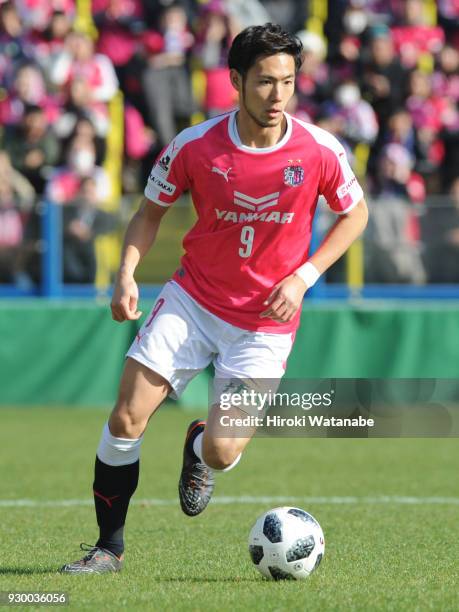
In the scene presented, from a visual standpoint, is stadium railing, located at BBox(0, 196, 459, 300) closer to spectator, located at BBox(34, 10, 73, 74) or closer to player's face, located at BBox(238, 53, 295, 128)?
spectator, located at BBox(34, 10, 73, 74)

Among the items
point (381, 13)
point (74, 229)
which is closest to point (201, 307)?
point (74, 229)

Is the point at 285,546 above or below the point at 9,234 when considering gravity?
above

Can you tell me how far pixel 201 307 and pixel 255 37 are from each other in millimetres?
1261

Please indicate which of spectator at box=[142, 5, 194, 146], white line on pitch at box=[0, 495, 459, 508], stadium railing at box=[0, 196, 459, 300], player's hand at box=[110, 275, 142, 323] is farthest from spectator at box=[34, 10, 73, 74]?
player's hand at box=[110, 275, 142, 323]

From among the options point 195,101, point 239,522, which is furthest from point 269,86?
point 195,101

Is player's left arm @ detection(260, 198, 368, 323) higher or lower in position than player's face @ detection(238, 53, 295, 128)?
lower

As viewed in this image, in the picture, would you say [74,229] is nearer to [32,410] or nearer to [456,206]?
[32,410]

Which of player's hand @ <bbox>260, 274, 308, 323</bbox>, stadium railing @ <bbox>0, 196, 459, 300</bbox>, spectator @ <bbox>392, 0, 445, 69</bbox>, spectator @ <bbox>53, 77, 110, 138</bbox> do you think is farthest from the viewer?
spectator @ <bbox>392, 0, 445, 69</bbox>

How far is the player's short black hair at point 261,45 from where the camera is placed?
5.59 m

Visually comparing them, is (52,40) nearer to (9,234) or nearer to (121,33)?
(121,33)

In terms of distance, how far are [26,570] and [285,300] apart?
1726 millimetres

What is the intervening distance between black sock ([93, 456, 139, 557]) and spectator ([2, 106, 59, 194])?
28.4 ft

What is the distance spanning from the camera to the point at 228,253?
19.2 feet

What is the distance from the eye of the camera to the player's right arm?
5.56 metres
